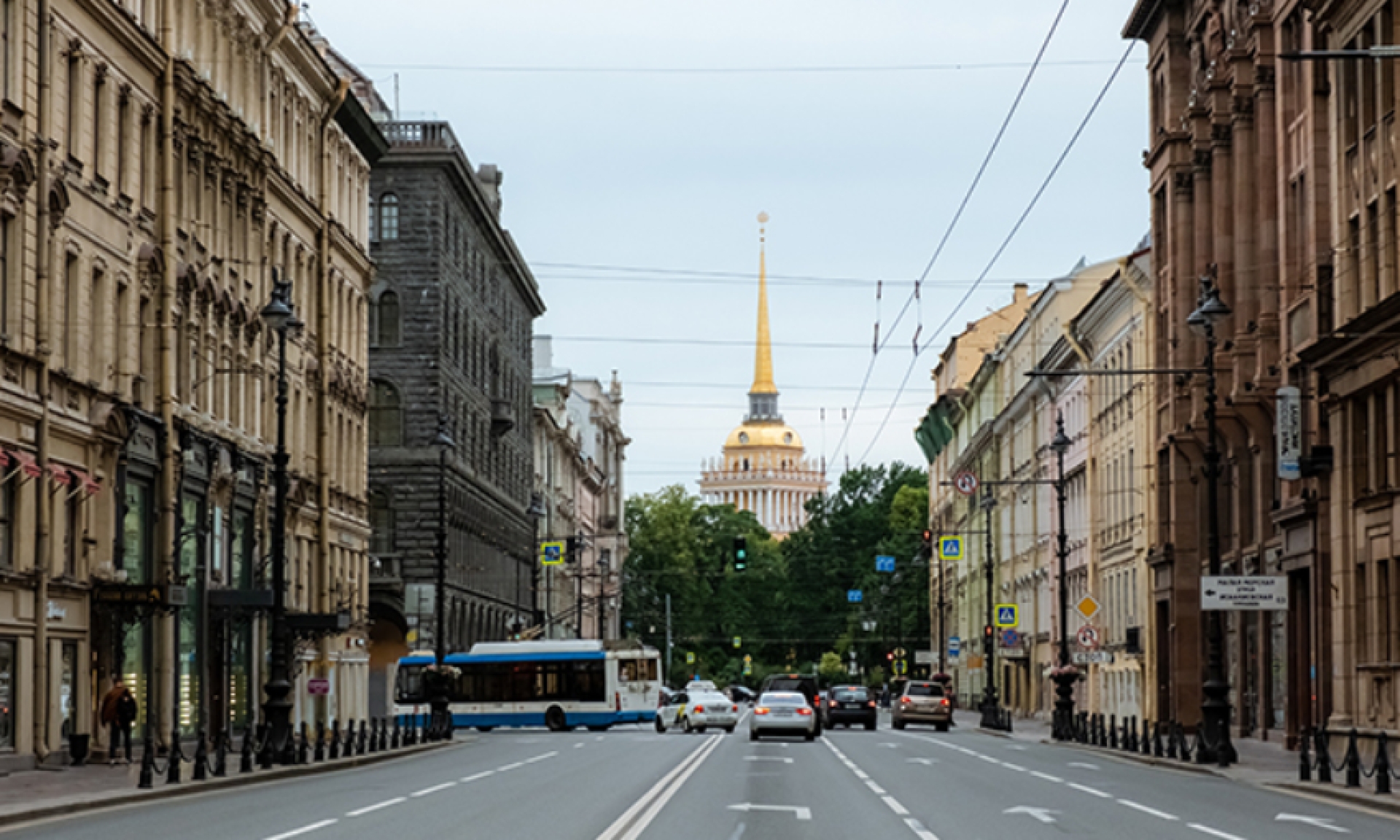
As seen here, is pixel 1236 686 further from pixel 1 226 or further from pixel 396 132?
pixel 396 132

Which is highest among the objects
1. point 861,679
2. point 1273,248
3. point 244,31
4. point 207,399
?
point 244,31

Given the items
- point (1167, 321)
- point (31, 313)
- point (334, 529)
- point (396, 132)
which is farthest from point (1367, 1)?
point (396, 132)

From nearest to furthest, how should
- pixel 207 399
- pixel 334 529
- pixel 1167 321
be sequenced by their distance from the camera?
pixel 207 399, pixel 1167 321, pixel 334 529

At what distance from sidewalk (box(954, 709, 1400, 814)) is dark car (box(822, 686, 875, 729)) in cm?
1060

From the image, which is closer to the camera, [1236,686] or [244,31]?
[244,31]

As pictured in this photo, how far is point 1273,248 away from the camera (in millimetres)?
50500

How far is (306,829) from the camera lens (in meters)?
21.4

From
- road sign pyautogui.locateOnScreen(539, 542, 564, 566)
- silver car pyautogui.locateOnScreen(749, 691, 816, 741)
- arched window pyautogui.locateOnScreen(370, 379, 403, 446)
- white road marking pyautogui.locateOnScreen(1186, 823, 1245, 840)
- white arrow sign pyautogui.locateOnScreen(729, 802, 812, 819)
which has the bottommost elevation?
silver car pyautogui.locateOnScreen(749, 691, 816, 741)

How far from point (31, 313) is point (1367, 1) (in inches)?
937

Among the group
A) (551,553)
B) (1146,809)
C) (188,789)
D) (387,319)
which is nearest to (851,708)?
(387,319)

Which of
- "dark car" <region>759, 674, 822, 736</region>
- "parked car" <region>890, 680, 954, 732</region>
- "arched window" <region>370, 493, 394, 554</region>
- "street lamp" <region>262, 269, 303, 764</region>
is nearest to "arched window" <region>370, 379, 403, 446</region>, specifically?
"arched window" <region>370, 493, 394, 554</region>

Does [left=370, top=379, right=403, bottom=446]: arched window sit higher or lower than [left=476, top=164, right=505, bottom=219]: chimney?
lower

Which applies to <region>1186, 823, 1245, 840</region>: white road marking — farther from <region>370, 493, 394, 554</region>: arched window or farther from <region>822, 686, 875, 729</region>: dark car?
<region>370, 493, 394, 554</region>: arched window

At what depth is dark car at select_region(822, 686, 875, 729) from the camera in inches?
2810
